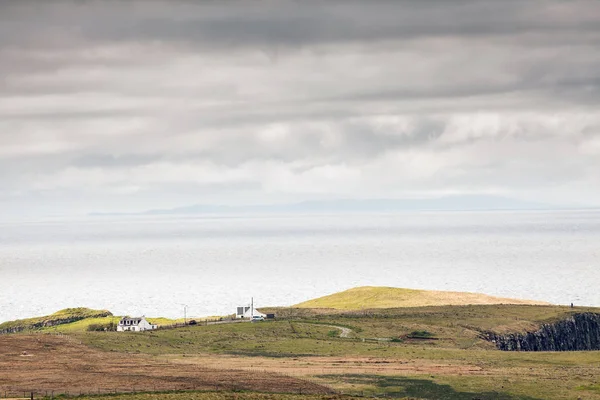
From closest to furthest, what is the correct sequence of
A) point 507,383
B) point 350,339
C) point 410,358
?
point 507,383 < point 410,358 < point 350,339

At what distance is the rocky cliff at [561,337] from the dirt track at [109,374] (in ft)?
189

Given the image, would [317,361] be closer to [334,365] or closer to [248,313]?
[334,365]

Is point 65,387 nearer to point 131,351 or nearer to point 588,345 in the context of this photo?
point 131,351

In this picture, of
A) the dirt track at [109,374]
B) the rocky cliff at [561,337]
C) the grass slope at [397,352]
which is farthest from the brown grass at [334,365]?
the rocky cliff at [561,337]

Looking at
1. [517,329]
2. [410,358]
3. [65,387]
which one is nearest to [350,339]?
[410,358]

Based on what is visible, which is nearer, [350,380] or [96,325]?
[350,380]

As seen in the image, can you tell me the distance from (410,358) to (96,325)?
67716mm

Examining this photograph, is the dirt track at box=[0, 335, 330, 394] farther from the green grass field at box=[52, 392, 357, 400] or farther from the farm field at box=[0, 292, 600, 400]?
the green grass field at box=[52, 392, 357, 400]

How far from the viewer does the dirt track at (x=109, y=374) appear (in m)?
92.9

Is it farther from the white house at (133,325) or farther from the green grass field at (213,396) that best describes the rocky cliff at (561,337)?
the green grass field at (213,396)

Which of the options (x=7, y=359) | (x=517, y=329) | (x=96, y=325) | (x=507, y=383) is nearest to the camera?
(x=507, y=383)

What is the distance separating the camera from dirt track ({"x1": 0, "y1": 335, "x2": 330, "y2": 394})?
305ft

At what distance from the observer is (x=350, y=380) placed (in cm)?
9994

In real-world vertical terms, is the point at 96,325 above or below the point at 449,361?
above
